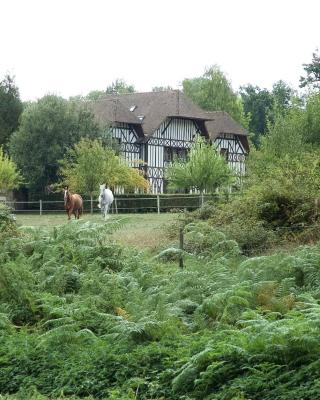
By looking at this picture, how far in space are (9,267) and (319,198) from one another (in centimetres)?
1222

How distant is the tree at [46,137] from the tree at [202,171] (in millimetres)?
7778

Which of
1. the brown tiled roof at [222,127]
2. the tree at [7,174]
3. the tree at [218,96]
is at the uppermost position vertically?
the tree at [218,96]

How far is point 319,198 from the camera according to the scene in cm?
2695

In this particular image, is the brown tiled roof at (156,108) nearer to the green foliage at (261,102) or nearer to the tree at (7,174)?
the tree at (7,174)

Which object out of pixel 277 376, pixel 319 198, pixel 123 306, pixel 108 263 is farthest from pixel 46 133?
pixel 277 376

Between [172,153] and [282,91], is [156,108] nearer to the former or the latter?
[172,153]

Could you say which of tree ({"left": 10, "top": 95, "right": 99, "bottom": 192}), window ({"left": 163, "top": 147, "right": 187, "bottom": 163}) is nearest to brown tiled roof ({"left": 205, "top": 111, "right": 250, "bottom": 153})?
window ({"left": 163, "top": 147, "right": 187, "bottom": 163})

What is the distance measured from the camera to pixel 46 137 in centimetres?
6488

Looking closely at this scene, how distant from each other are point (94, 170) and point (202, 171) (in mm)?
6544

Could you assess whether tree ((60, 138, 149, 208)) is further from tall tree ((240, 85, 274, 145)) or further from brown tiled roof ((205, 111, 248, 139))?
tall tree ((240, 85, 274, 145))

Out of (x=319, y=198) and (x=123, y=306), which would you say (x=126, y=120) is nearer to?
(x=319, y=198)

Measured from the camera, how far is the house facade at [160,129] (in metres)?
74.1

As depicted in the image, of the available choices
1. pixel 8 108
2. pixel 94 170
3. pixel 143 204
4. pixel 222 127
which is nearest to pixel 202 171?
pixel 143 204

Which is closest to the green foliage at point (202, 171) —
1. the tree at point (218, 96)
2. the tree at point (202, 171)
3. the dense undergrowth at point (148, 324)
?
the tree at point (202, 171)
